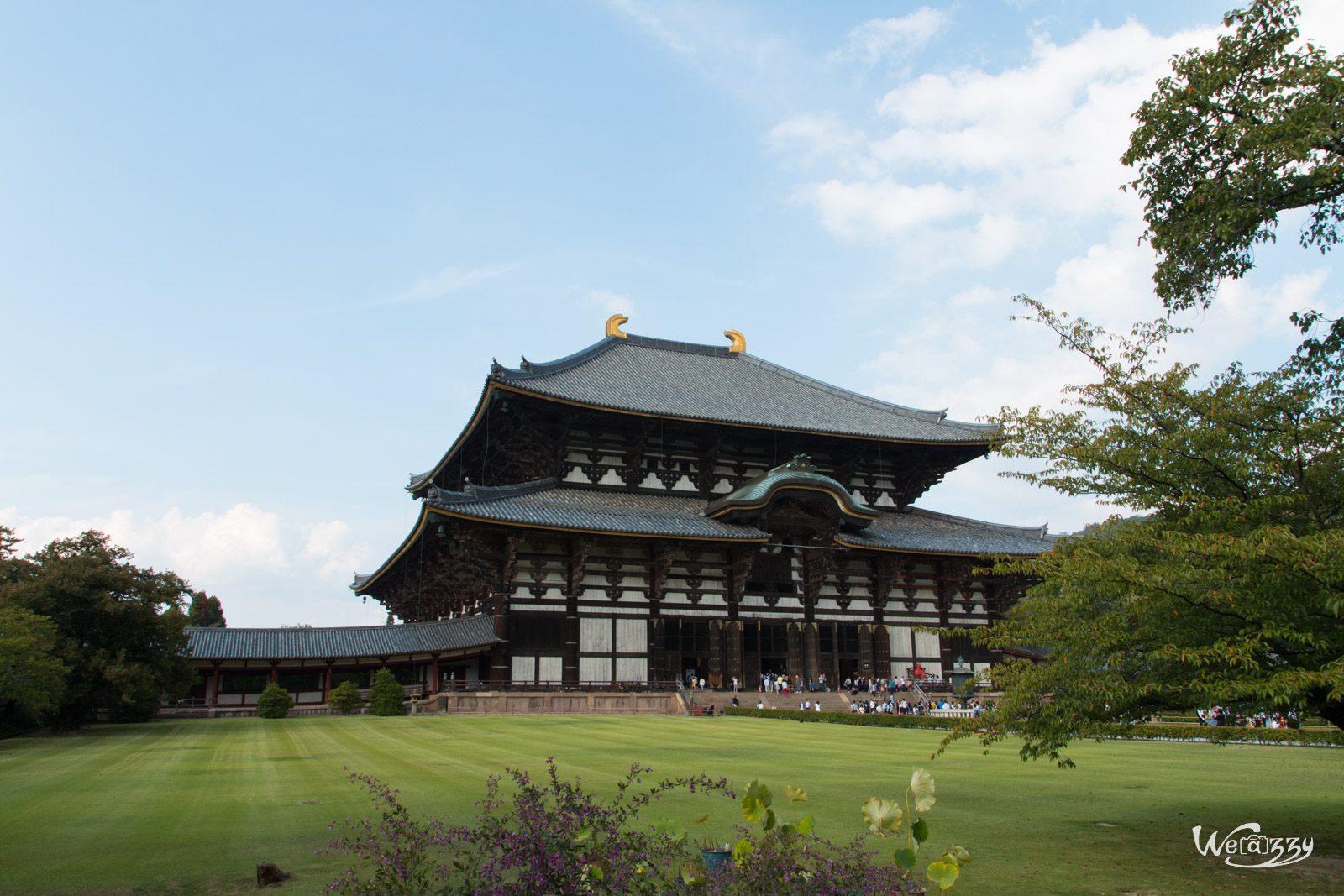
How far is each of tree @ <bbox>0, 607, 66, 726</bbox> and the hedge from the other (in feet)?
68.6

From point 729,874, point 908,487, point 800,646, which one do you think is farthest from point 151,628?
point 908,487

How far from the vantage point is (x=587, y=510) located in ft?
115

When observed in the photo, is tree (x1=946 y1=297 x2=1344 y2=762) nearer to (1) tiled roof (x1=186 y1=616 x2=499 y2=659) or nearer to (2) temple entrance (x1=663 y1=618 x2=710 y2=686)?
(2) temple entrance (x1=663 y1=618 x2=710 y2=686)

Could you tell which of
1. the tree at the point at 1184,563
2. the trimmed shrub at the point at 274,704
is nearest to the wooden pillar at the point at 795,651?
the trimmed shrub at the point at 274,704

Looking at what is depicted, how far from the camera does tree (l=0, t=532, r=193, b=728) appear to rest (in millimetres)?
26281

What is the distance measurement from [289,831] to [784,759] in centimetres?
947

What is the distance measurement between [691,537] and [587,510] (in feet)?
14.3

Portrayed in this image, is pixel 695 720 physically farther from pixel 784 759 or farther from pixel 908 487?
pixel 908 487

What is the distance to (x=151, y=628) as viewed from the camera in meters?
28.0

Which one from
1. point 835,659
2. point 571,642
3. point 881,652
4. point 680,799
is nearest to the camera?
point 680,799

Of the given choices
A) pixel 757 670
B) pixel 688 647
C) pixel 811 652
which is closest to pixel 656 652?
pixel 688 647

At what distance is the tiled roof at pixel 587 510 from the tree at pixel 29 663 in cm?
1125

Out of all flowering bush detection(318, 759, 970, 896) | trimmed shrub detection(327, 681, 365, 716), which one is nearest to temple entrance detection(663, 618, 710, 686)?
trimmed shrub detection(327, 681, 365, 716)

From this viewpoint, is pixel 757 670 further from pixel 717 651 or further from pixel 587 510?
pixel 587 510
